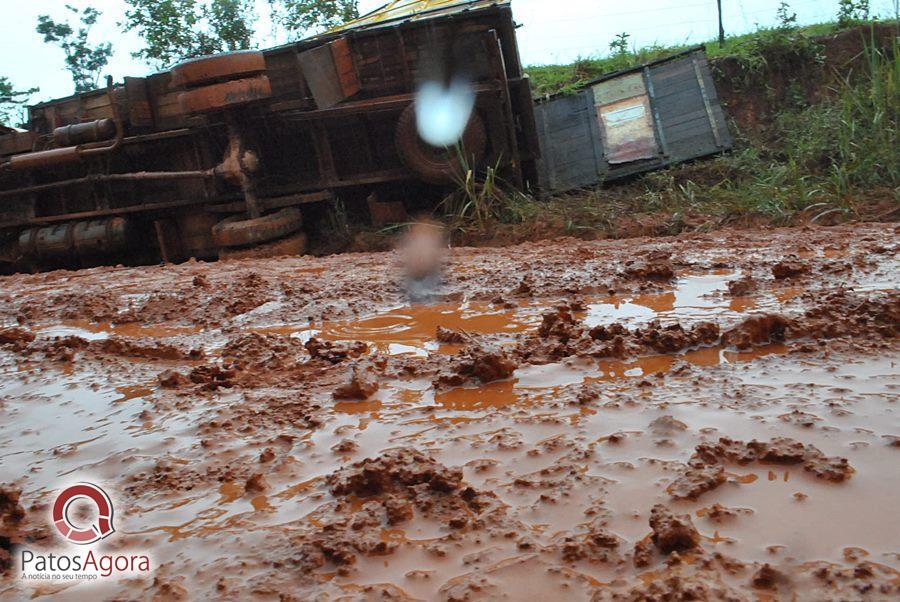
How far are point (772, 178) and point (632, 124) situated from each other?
204 cm

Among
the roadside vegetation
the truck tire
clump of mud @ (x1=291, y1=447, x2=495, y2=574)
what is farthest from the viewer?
the truck tire

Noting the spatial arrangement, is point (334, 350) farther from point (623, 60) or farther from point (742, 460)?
point (623, 60)

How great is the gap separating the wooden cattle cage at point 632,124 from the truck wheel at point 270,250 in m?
2.72

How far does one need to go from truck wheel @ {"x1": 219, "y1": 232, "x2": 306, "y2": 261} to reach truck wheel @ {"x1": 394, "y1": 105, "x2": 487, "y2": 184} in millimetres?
1390

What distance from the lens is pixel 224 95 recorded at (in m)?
6.91

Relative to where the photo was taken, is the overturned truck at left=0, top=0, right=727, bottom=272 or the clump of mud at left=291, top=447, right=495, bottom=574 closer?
the clump of mud at left=291, top=447, right=495, bottom=574

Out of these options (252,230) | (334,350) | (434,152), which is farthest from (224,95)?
(334,350)

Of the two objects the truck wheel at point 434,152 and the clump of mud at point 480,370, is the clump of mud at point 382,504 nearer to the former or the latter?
the clump of mud at point 480,370

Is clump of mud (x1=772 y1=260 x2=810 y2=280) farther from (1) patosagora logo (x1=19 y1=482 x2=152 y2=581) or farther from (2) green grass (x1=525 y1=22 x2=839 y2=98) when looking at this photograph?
(2) green grass (x1=525 y1=22 x2=839 y2=98)

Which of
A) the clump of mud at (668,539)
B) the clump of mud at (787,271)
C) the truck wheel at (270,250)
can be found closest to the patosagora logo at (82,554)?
the clump of mud at (668,539)

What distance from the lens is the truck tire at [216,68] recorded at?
688cm

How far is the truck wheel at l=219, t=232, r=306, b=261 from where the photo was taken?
23.6 ft

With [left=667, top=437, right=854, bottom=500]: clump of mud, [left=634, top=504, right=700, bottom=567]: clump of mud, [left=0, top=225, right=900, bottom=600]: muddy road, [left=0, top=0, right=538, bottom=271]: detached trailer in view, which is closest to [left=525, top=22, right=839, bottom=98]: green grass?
[left=0, top=0, right=538, bottom=271]: detached trailer

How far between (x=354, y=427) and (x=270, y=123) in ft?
21.7
